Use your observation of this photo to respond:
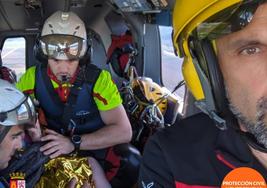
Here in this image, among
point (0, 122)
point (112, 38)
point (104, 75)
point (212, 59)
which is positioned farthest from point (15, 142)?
point (112, 38)

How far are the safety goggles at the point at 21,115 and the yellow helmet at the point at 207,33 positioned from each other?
85cm

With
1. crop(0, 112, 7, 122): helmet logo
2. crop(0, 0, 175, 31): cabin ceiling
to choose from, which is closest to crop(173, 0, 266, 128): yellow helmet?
crop(0, 112, 7, 122): helmet logo

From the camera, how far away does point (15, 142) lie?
1.85 m

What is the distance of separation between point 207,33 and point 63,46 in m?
1.44

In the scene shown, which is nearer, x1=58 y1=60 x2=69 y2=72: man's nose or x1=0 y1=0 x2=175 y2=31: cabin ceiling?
x1=58 y1=60 x2=69 y2=72: man's nose

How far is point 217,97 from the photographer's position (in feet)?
3.79

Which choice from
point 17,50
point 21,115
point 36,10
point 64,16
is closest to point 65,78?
point 64,16

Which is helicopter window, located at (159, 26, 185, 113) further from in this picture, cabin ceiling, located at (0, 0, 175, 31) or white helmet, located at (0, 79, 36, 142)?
white helmet, located at (0, 79, 36, 142)

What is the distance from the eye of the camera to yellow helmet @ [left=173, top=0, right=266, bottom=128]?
1.10 meters

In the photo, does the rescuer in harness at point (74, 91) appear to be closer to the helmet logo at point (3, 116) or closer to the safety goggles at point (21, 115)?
the safety goggles at point (21, 115)

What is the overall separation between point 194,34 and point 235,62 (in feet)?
0.46

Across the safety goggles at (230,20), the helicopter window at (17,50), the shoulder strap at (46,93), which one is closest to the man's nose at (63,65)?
the shoulder strap at (46,93)

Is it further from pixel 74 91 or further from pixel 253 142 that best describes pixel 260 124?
pixel 74 91

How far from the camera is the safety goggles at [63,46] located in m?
2.48
